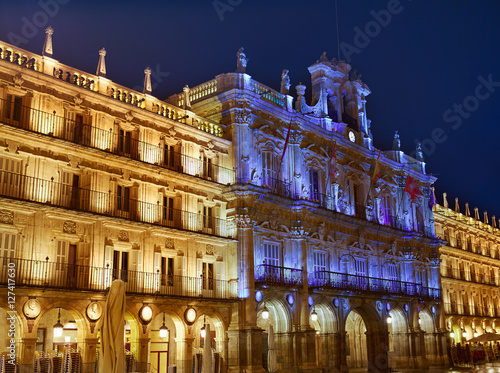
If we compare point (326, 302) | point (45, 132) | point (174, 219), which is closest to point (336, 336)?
point (326, 302)

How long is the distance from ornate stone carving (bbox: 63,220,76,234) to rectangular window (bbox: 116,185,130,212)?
286cm

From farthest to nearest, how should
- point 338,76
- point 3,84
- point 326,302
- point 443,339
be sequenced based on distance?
1. point 443,339
2. point 338,76
3. point 326,302
4. point 3,84

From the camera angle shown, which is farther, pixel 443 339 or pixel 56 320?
pixel 443 339

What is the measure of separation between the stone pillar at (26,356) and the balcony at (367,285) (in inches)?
715

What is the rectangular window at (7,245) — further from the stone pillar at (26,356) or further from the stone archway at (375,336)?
the stone archway at (375,336)

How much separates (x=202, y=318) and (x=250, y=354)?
3506mm

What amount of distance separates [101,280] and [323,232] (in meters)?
17.1

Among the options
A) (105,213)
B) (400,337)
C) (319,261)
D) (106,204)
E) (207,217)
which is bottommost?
(400,337)

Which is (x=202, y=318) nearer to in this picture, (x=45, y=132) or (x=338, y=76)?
(x=45, y=132)

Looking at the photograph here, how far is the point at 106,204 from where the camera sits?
91.9 ft

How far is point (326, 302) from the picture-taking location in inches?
1505

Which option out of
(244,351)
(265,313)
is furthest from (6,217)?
(265,313)

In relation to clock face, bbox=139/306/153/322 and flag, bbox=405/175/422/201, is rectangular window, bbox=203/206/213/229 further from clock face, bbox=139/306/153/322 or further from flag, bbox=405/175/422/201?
flag, bbox=405/175/422/201

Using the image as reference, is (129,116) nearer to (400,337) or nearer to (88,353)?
(88,353)
